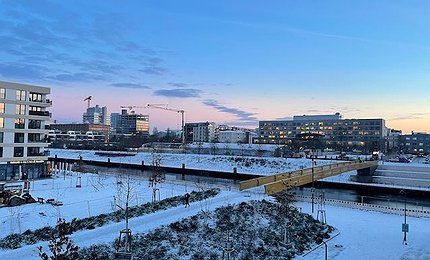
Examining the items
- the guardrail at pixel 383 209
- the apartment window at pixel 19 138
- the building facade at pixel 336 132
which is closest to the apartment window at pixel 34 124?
the apartment window at pixel 19 138

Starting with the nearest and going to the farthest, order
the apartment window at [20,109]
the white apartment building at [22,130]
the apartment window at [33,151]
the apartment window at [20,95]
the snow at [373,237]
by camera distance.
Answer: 1. the snow at [373,237]
2. the white apartment building at [22,130]
3. the apartment window at [20,95]
4. the apartment window at [20,109]
5. the apartment window at [33,151]

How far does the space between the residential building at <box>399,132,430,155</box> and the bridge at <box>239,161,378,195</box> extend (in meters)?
116

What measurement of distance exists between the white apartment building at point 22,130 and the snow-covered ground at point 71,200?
4.06 metres

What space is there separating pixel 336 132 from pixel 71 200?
165 meters

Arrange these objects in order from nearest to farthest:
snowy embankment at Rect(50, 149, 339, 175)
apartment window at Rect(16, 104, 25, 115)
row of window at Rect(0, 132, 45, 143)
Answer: row of window at Rect(0, 132, 45, 143), apartment window at Rect(16, 104, 25, 115), snowy embankment at Rect(50, 149, 339, 175)

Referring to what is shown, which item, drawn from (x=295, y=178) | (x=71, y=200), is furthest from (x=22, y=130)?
(x=295, y=178)

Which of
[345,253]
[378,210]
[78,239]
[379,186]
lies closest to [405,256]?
[345,253]

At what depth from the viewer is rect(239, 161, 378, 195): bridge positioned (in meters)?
36.2

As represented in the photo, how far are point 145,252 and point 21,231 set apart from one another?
788cm

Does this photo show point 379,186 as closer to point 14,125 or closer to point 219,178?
point 219,178

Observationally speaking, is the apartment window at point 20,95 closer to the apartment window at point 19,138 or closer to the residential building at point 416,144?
the apartment window at point 19,138

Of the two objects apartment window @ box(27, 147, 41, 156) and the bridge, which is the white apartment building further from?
the bridge

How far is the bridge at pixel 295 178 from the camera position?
3621 centimetres

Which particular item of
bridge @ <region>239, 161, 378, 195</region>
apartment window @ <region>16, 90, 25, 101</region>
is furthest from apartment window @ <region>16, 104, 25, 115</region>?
bridge @ <region>239, 161, 378, 195</region>
